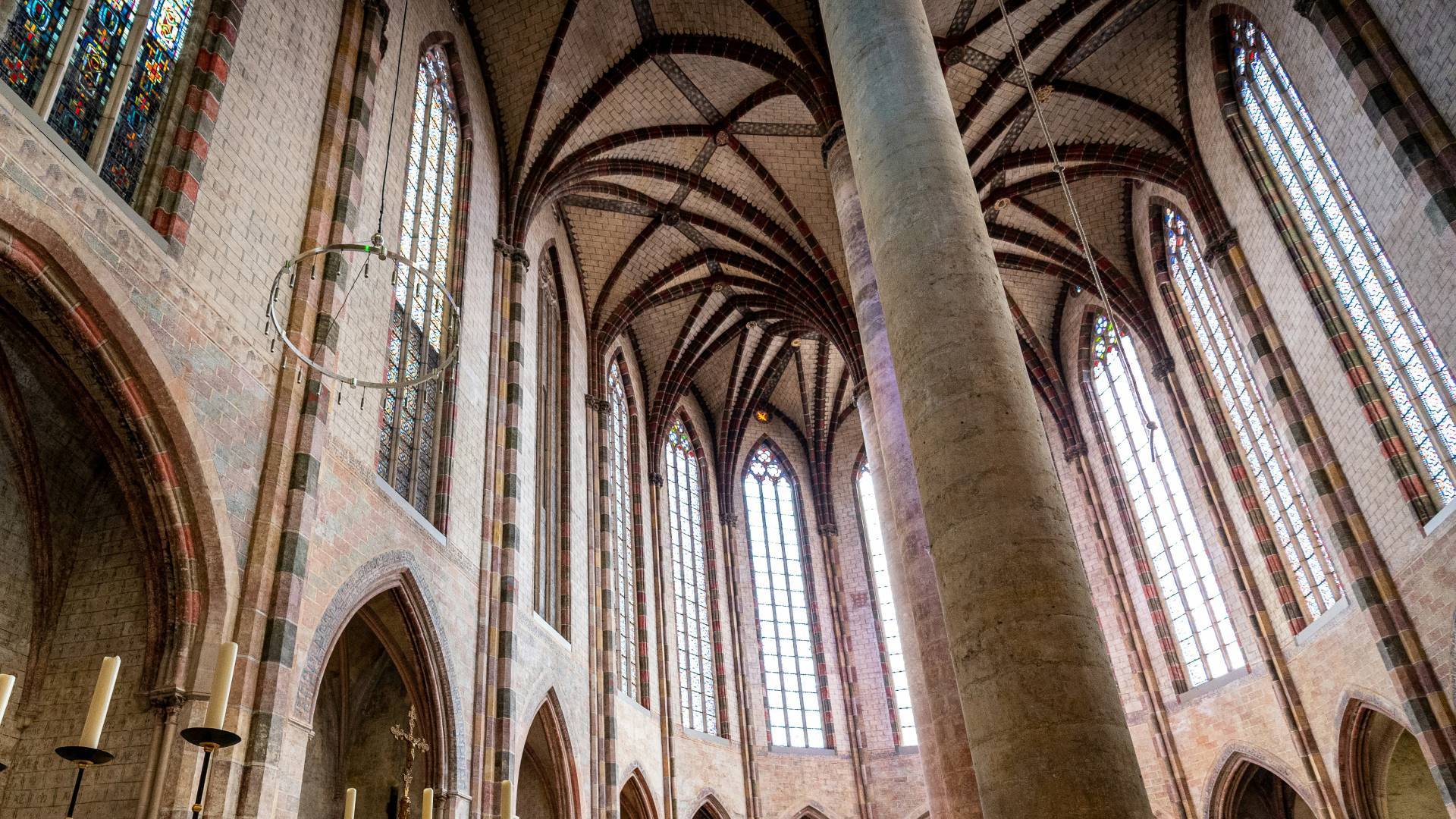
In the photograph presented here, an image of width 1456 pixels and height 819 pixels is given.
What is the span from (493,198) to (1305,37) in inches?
428

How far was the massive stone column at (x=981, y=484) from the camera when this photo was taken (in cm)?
438

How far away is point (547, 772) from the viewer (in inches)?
570

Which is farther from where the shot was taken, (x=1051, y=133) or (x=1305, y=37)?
(x=1051, y=133)

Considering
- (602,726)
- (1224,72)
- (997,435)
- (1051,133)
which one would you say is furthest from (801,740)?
(997,435)

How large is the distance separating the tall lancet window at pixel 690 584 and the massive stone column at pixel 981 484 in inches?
595

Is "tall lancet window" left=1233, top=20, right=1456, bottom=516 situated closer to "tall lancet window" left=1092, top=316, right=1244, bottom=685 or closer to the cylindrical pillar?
"tall lancet window" left=1092, top=316, right=1244, bottom=685

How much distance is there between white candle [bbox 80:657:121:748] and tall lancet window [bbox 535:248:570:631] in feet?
34.2

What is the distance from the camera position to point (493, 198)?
1494 centimetres

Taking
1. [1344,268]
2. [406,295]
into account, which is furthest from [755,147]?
[1344,268]

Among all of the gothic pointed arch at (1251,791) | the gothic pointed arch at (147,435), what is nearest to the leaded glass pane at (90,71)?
the gothic pointed arch at (147,435)

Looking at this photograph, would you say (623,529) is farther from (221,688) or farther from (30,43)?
(221,688)

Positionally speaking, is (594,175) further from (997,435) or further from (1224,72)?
(997,435)

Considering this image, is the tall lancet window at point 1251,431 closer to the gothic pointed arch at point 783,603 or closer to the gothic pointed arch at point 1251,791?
the gothic pointed arch at point 1251,791

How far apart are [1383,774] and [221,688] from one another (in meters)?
15.7
